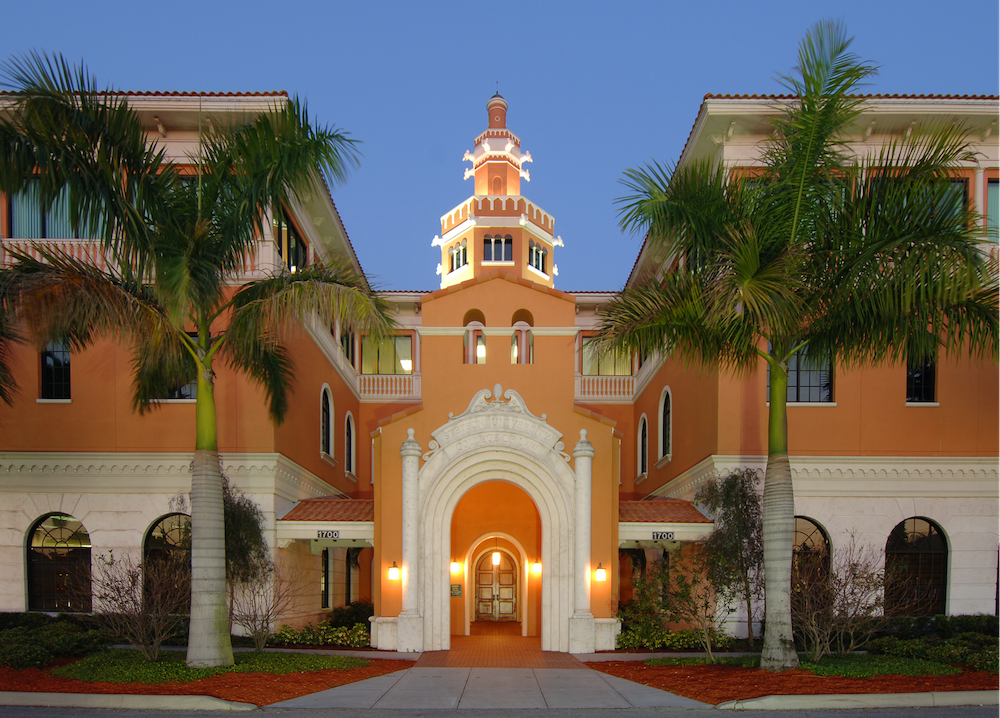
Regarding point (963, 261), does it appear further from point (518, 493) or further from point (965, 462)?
point (518, 493)

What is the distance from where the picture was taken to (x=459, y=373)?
786 inches

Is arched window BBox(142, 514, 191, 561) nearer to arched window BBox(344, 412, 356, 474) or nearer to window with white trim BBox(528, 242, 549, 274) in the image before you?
arched window BBox(344, 412, 356, 474)

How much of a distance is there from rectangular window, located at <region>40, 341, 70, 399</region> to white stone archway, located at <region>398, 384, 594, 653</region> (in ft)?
27.7

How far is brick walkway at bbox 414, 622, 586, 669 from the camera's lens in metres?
16.7

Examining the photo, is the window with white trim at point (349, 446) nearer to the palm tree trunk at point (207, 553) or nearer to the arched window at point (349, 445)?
the arched window at point (349, 445)

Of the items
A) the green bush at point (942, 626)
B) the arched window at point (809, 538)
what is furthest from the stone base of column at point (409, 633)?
the green bush at point (942, 626)

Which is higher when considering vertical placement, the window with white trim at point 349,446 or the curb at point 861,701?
the window with white trim at point 349,446

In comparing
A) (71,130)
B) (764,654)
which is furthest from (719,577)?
(71,130)

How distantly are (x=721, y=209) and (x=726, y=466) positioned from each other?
7.15 m

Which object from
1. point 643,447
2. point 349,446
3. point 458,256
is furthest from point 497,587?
point 458,256

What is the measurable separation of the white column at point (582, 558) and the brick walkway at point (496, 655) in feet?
1.84

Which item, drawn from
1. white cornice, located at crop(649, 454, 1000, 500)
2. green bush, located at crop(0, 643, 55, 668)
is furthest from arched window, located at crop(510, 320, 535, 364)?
green bush, located at crop(0, 643, 55, 668)

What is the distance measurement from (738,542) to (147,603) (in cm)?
1190

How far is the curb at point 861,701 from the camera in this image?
11719 millimetres
